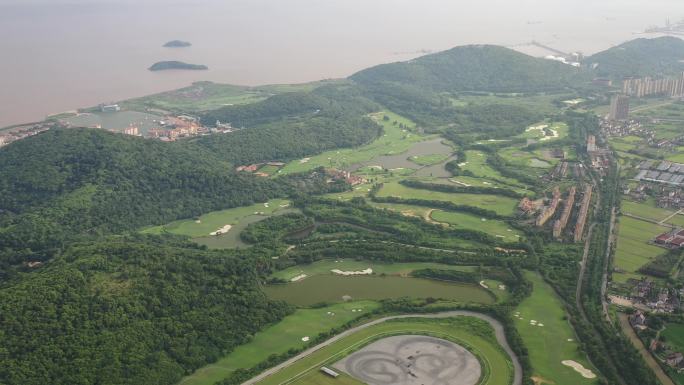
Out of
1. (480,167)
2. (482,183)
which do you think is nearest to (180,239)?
(482,183)

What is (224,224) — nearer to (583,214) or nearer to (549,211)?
(549,211)

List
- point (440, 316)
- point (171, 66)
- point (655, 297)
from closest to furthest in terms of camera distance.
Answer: point (440, 316), point (655, 297), point (171, 66)

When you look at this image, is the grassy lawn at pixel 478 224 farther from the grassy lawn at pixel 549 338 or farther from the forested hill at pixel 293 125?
the forested hill at pixel 293 125

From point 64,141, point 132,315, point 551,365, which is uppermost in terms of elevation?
point 64,141

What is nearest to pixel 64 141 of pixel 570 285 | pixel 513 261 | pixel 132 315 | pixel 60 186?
pixel 60 186

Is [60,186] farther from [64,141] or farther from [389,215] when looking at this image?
[389,215]

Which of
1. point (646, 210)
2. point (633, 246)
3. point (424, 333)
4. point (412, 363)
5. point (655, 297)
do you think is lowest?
point (412, 363)
